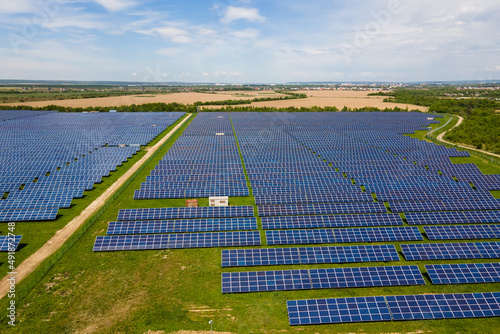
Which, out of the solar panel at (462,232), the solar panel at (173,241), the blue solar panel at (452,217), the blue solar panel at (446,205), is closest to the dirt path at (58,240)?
the solar panel at (173,241)

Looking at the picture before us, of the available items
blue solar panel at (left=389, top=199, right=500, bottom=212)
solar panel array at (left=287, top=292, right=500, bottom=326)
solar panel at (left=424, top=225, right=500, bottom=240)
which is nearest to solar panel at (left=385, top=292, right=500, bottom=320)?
solar panel array at (left=287, top=292, right=500, bottom=326)

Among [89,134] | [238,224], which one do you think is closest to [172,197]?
[238,224]

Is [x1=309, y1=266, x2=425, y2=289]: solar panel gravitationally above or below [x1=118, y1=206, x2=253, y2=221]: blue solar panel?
below

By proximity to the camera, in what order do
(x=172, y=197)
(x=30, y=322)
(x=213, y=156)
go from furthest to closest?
1. (x=213, y=156)
2. (x=172, y=197)
3. (x=30, y=322)

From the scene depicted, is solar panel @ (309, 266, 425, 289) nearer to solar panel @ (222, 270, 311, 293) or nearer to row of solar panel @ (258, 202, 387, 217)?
solar panel @ (222, 270, 311, 293)

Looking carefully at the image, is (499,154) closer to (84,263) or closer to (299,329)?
(299,329)

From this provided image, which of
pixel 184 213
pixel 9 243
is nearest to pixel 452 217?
pixel 184 213

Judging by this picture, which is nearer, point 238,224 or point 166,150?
point 238,224
